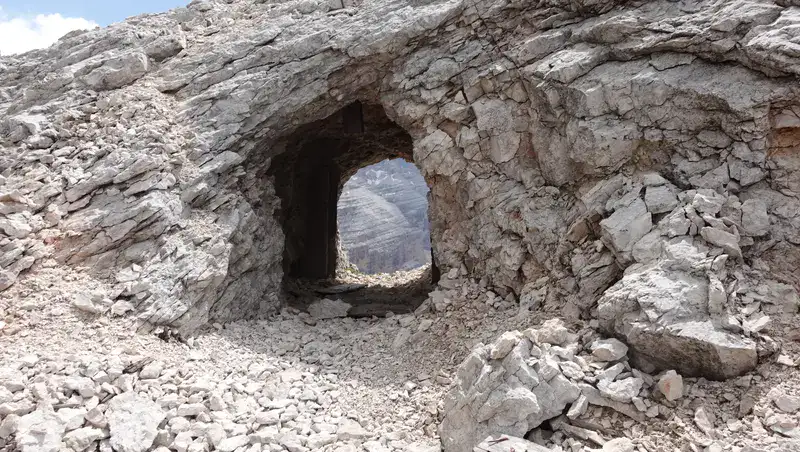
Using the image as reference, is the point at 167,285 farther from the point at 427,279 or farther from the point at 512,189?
the point at 427,279

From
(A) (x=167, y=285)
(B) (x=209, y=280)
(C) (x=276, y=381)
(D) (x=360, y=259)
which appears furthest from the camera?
(D) (x=360, y=259)

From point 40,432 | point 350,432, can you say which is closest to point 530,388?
point 350,432

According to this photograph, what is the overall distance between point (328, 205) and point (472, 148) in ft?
24.9

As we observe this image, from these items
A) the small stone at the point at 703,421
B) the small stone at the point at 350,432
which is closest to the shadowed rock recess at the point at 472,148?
the small stone at the point at 703,421

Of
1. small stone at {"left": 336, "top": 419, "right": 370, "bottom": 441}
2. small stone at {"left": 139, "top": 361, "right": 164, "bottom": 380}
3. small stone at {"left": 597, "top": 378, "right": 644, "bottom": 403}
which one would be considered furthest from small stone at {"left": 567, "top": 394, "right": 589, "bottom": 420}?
small stone at {"left": 139, "top": 361, "right": 164, "bottom": 380}

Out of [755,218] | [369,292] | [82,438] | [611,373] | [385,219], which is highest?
[755,218]

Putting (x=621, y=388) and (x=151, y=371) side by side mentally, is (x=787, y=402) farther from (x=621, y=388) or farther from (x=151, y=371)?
(x=151, y=371)

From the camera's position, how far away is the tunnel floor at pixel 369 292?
1138 cm

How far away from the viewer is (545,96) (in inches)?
309

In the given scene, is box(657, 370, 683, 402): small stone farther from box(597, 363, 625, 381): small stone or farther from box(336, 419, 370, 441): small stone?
box(336, 419, 370, 441): small stone

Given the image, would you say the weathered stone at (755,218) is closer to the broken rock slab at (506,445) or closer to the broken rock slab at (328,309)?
the broken rock slab at (506,445)

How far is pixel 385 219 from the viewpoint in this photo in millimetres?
45500

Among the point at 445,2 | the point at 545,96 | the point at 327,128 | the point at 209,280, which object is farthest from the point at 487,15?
the point at 209,280

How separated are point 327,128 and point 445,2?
15.5ft
